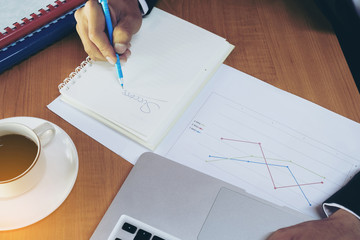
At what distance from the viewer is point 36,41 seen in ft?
2.18

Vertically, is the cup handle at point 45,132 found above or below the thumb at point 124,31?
below

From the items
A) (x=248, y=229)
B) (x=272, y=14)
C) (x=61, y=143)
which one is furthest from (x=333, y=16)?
(x=61, y=143)

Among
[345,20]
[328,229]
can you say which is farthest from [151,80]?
[345,20]

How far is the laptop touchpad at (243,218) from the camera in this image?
51 centimetres

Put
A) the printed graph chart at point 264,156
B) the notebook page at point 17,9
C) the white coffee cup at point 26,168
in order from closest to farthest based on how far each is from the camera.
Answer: the white coffee cup at point 26,168
the printed graph chart at point 264,156
the notebook page at point 17,9

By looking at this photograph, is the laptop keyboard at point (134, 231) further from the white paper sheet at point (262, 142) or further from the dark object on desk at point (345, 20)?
the dark object on desk at point (345, 20)

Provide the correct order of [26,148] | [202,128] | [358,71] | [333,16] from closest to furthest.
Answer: [26,148]
[202,128]
[333,16]
[358,71]

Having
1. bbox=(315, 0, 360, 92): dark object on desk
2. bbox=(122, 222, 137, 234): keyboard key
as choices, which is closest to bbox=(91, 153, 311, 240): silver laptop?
bbox=(122, 222, 137, 234): keyboard key

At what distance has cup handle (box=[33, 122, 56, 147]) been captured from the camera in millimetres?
499

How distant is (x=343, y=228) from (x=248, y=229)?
16 centimetres

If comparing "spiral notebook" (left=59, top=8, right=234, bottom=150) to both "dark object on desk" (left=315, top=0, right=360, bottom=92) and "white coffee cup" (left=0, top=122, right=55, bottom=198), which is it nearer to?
"white coffee cup" (left=0, top=122, right=55, bottom=198)

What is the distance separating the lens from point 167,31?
71cm

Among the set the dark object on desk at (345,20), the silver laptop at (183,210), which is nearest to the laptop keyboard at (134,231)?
the silver laptop at (183,210)

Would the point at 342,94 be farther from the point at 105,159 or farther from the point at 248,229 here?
the point at 105,159
